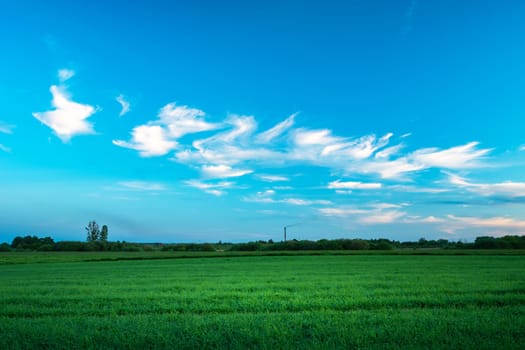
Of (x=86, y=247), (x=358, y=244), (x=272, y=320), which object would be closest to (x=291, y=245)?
(x=358, y=244)

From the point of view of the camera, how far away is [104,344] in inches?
290

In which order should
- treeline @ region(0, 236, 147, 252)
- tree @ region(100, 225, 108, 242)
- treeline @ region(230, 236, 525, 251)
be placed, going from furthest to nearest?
tree @ region(100, 225, 108, 242) → treeline @ region(0, 236, 147, 252) → treeline @ region(230, 236, 525, 251)

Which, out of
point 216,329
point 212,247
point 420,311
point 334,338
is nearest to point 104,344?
point 216,329

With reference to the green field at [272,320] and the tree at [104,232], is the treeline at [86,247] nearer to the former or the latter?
the tree at [104,232]

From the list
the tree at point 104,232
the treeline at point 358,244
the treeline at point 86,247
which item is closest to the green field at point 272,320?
the treeline at point 358,244

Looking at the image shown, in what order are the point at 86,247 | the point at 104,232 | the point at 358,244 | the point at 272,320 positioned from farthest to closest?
the point at 104,232 → the point at 86,247 → the point at 358,244 → the point at 272,320

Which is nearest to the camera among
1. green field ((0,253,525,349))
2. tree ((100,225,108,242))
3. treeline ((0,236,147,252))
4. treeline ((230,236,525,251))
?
green field ((0,253,525,349))

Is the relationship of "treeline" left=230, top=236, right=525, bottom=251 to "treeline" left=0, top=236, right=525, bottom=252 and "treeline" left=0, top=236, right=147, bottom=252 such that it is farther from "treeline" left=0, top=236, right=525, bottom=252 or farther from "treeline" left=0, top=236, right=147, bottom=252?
"treeline" left=0, top=236, right=147, bottom=252

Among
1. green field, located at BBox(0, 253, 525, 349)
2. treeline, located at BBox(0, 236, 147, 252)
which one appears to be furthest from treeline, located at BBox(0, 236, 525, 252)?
green field, located at BBox(0, 253, 525, 349)

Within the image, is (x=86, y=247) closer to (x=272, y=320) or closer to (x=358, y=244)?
(x=358, y=244)

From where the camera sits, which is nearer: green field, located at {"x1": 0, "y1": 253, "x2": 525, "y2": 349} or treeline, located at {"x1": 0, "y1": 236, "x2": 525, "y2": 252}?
green field, located at {"x1": 0, "y1": 253, "x2": 525, "y2": 349}

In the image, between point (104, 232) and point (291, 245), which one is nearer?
point (291, 245)

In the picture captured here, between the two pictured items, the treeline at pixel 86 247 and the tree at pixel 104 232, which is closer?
the treeline at pixel 86 247

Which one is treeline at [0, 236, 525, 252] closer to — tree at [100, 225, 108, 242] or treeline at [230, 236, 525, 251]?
treeline at [230, 236, 525, 251]
